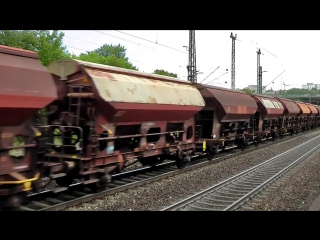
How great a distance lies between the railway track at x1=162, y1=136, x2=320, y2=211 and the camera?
7.95 meters

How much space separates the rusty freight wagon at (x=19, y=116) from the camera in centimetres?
625

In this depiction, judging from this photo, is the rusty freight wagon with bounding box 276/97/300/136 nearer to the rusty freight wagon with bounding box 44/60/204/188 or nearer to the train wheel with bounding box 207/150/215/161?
the train wheel with bounding box 207/150/215/161

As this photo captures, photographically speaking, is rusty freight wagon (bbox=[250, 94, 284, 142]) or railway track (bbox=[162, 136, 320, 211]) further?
rusty freight wagon (bbox=[250, 94, 284, 142])

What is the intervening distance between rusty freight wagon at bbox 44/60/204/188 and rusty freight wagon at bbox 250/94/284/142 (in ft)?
41.0

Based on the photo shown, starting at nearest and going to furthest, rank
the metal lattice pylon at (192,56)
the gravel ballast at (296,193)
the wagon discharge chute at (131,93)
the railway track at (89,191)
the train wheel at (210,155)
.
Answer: the railway track at (89,191), the gravel ballast at (296,193), the wagon discharge chute at (131,93), the train wheel at (210,155), the metal lattice pylon at (192,56)

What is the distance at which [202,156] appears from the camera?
15898 millimetres

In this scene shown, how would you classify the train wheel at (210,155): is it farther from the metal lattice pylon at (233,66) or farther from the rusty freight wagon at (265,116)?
the metal lattice pylon at (233,66)

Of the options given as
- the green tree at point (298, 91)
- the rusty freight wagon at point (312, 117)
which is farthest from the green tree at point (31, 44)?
the green tree at point (298, 91)

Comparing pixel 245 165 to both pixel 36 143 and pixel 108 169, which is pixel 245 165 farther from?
pixel 36 143

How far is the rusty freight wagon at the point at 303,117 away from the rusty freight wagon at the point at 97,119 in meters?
26.6

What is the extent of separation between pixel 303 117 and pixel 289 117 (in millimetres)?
7417

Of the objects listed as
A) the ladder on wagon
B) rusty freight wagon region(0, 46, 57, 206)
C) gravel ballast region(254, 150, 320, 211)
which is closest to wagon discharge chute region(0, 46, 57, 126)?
rusty freight wagon region(0, 46, 57, 206)
